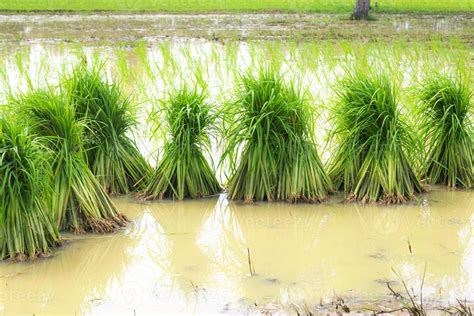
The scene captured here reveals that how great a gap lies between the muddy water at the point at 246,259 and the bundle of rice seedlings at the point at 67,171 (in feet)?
0.55

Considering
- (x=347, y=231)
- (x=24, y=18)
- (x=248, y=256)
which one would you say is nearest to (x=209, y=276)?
(x=248, y=256)

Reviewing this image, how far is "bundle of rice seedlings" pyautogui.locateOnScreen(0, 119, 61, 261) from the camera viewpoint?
5.54m

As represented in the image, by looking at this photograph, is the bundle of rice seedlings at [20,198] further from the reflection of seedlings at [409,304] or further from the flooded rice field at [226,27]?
the flooded rice field at [226,27]

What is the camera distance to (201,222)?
6566 millimetres

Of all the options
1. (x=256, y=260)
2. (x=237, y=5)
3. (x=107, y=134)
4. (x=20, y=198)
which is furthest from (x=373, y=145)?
(x=237, y=5)

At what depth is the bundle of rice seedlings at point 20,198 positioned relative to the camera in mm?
5543

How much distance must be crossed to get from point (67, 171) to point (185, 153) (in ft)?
4.07

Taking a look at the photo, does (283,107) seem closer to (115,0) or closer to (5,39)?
(5,39)

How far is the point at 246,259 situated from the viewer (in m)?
5.77

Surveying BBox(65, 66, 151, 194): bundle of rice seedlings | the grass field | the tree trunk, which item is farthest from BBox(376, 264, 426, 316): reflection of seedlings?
the grass field

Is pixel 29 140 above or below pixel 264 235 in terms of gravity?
above

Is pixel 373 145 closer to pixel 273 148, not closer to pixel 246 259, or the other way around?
pixel 273 148

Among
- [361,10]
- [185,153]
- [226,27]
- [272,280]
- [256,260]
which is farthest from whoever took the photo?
[361,10]

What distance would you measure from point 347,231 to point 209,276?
144 cm
